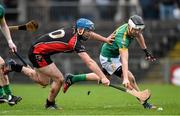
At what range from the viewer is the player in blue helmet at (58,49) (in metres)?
17.0

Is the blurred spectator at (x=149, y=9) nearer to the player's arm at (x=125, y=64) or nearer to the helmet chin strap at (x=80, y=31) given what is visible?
the player's arm at (x=125, y=64)

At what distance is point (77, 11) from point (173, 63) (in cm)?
484

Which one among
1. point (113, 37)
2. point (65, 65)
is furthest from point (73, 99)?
point (65, 65)

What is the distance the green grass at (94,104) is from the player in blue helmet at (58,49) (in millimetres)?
640

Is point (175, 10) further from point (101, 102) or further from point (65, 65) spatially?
point (101, 102)

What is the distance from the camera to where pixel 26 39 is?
107 feet

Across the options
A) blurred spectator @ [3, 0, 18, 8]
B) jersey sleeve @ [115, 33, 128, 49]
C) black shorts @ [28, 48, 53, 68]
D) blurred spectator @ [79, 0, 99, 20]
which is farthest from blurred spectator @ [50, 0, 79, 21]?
black shorts @ [28, 48, 53, 68]

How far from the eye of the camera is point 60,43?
673 inches

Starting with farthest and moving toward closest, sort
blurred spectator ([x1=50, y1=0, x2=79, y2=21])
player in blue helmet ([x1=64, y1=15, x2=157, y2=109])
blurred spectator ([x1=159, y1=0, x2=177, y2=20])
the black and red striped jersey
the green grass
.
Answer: blurred spectator ([x1=159, y1=0, x2=177, y2=20]) → blurred spectator ([x1=50, y1=0, x2=79, y2=21]) → player in blue helmet ([x1=64, y1=15, x2=157, y2=109]) → the black and red striped jersey → the green grass

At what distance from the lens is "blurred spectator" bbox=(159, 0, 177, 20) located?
109 ft

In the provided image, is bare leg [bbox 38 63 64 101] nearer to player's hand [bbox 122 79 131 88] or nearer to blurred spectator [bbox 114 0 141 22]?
player's hand [bbox 122 79 131 88]

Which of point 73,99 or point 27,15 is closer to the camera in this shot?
point 73,99

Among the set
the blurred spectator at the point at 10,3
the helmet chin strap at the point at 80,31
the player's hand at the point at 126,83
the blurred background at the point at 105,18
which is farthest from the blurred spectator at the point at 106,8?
the player's hand at the point at 126,83

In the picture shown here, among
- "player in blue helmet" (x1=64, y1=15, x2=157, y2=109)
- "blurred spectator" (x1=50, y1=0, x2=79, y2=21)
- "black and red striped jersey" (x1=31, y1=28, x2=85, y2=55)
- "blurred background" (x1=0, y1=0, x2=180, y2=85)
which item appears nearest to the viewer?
"black and red striped jersey" (x1=31, y1=28, x2=85, y2=55)
